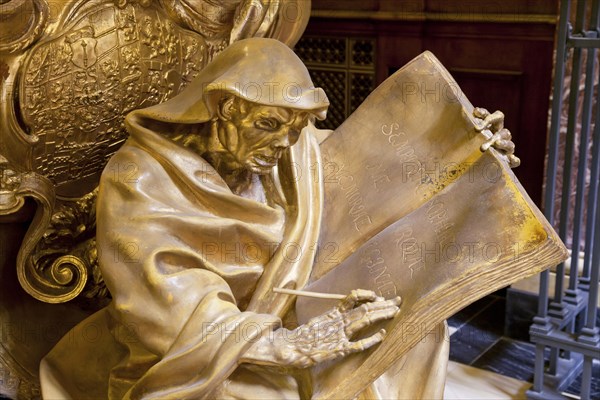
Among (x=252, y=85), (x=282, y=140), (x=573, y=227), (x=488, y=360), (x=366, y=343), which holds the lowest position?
(x=488, y=360)

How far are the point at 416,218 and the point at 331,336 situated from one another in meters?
0.38

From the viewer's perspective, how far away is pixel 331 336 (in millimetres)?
1803

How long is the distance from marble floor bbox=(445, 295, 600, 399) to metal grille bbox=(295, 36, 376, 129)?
1292 millimetres

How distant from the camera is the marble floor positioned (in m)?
3.06

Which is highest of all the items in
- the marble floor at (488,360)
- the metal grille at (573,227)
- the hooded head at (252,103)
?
the hooded head at (252,103)

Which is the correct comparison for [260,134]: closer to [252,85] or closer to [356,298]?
[252,85]

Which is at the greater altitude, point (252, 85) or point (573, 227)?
point (252, 85)

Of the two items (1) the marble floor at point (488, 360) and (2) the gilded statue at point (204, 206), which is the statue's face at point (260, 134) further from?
(1) the marble floor at point (488, 360)

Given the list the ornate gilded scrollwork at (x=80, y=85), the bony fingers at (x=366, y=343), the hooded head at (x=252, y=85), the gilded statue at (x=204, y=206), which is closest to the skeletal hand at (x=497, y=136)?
the gilded statue at (x=204, y=206)

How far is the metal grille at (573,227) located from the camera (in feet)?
9.30

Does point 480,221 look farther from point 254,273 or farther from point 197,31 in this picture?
point 197,31

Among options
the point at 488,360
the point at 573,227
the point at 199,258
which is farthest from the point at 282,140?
the point at 488,360

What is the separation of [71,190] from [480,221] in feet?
3.90

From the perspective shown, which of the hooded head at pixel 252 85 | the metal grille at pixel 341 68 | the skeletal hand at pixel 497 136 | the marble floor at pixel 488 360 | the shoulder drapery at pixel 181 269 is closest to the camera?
the shoulder drapery at pixel 181 269
